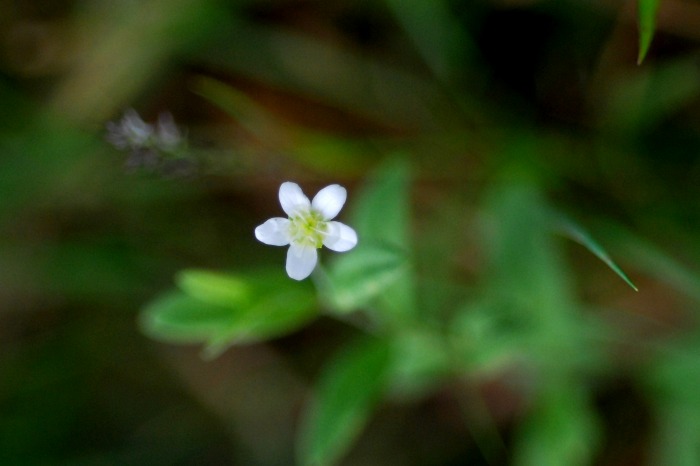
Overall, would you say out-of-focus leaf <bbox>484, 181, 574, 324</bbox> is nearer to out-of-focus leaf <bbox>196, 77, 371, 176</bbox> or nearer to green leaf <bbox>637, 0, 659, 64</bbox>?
out-of-focus leaf <bbox>196, 77, 371, 176</bbox>

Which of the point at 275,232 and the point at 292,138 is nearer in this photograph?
the point at 275,232

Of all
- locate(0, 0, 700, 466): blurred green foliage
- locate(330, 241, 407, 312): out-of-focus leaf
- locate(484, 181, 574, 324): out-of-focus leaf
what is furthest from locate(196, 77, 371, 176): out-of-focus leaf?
locate(330, 241, 407, 312): out-of-focus leaf

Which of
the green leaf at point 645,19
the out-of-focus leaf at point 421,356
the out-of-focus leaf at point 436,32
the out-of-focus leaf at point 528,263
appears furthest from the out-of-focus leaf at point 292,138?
the green leaf at point 645,19

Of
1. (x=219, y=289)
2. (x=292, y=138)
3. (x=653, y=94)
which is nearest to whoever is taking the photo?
(x=219, y=289)

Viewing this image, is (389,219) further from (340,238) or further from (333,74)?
(333,74)

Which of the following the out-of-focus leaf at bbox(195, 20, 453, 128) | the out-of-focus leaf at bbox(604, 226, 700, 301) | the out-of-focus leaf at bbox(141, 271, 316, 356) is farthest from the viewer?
the out-of-focus leaf at bbox(195, 20, 453, 128)

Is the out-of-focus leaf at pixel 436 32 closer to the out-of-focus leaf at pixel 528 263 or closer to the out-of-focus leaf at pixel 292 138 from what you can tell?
the out-of-focus leaf at pixel 292 138

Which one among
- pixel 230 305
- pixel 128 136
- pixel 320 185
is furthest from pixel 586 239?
pixel 320 185
